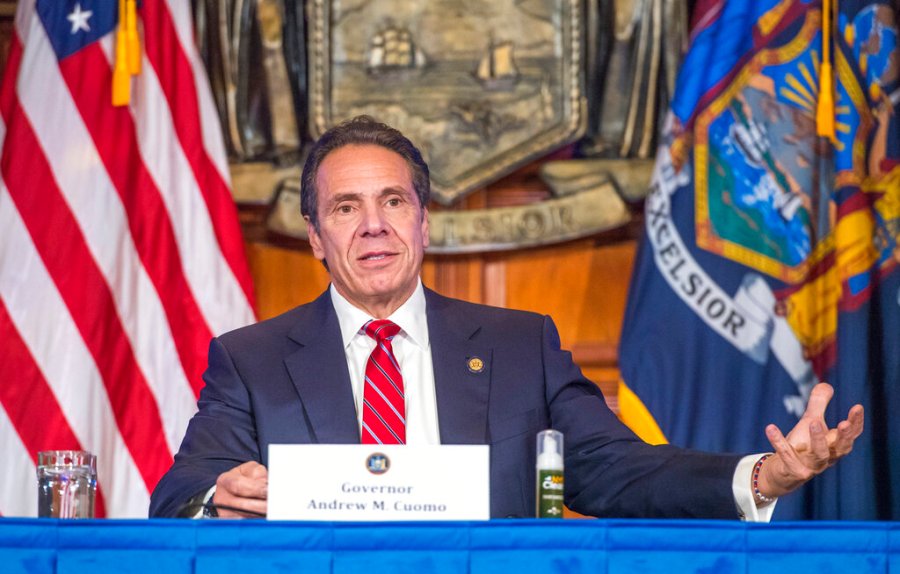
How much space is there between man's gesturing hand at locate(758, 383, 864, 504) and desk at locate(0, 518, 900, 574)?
27 centimetres

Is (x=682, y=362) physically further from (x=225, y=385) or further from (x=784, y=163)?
(x=225, y=385)

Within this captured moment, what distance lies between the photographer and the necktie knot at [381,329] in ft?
7.79

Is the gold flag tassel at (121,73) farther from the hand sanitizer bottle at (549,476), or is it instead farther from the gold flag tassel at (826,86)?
the hand sanitizer bottle at (549,476)

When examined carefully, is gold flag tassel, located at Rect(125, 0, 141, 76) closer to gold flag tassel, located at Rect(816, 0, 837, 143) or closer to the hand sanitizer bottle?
gold flag tassel, located at Rect(816, 0, 837, 143)

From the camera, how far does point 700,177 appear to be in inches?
144

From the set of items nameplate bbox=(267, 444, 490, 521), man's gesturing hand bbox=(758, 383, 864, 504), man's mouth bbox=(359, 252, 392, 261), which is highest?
man's mouth bbox=(359, 252, 392, 261)

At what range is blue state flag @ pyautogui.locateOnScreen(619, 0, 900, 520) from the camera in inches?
136

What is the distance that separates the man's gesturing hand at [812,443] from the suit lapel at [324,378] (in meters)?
0.82

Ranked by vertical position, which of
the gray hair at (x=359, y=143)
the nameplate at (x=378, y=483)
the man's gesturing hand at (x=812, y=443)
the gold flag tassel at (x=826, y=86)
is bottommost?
the nameplate at (x=378, y=483)

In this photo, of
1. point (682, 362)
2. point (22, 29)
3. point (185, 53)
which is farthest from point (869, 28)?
point (22, 29)

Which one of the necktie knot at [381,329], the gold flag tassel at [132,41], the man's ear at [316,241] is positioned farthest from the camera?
the gold flag tassel at [132,41]

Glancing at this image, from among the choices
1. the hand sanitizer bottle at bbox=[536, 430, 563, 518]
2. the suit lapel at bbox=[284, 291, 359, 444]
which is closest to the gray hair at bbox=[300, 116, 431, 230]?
the suit lapel at bbox=[284, 291, 359, 444]

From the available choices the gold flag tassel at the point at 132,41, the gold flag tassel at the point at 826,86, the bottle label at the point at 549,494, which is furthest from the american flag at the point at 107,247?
the bottle label at the point at 549,494

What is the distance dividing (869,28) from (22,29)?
8.83ft
